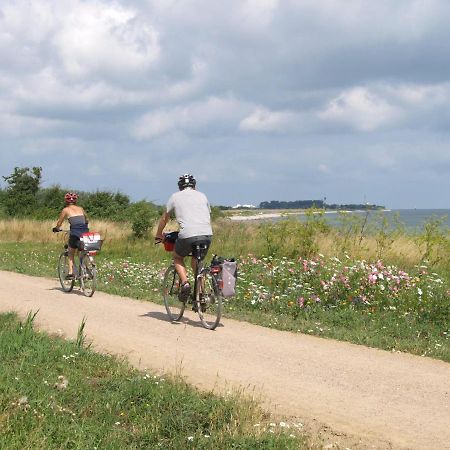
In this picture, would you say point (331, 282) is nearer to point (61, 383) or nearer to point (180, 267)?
point (180, 267)

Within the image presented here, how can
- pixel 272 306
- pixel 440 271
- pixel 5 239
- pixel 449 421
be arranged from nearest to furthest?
pixel 449 421 < pixel 272 306 < pixel 440 271 < pixel 5 239

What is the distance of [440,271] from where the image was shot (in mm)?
15453

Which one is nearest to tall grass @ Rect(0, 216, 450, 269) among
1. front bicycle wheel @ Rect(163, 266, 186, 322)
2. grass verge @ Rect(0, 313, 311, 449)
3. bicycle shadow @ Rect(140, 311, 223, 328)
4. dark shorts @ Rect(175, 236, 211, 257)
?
bicycle shadow @ Rect(140, 311, 223, 328)

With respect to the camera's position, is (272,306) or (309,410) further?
(272,306)

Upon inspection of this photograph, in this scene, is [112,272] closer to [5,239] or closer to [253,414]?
[253,414]

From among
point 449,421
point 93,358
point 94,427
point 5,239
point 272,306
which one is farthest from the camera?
point 5,239

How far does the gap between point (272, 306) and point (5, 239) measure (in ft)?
73.5

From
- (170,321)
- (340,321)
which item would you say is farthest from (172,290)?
(340,321)

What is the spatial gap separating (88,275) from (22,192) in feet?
109

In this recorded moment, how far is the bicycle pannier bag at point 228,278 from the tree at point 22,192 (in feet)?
116

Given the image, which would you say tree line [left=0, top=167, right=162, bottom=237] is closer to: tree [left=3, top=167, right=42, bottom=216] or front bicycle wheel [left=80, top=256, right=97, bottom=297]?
tree [left=3, top=167, right=42, bottom=216]

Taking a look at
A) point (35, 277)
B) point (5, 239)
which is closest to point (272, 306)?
point (35, 277)

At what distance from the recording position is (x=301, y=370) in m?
7.09

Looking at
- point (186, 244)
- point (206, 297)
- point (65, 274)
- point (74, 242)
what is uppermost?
point (186, 244)
